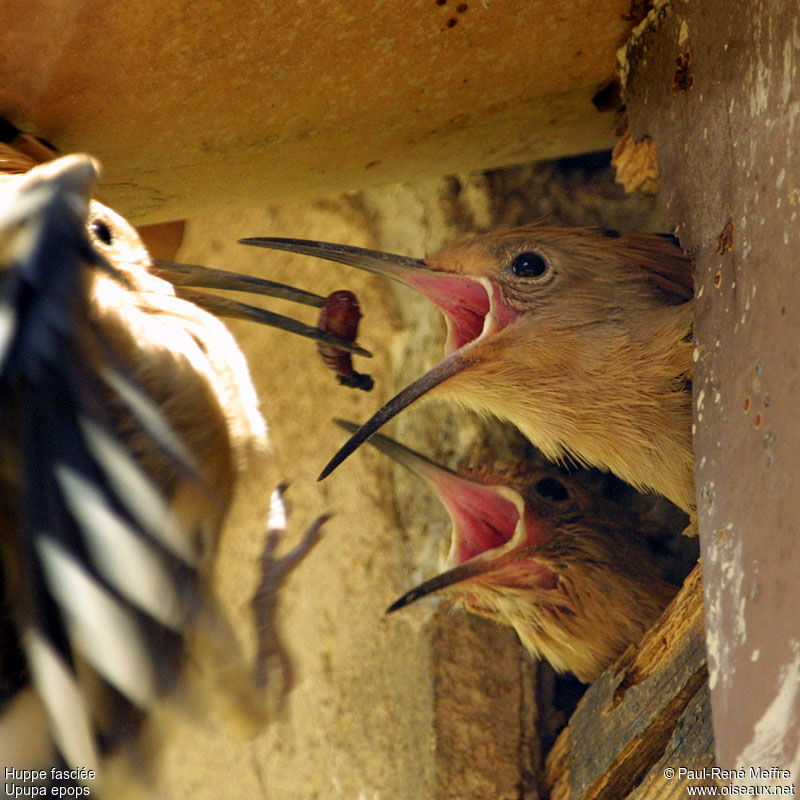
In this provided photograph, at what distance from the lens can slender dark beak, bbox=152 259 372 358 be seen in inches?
71.6

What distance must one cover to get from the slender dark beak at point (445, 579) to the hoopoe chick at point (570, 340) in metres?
0.25

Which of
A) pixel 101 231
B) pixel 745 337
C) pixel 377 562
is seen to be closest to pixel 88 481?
pixel 101 231

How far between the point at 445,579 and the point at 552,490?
27cm

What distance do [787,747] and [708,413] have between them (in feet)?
1.51

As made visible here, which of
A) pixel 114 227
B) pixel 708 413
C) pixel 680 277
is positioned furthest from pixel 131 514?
pixel 680 277

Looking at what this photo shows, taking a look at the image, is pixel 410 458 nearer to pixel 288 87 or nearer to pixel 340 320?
pixel 340 320

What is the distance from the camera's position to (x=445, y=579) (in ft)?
6.67

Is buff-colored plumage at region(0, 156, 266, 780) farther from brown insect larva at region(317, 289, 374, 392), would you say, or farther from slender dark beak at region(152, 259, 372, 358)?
brown insect larva at region(317, 289, 374, 392)

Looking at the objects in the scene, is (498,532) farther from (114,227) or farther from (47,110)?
(47,110)

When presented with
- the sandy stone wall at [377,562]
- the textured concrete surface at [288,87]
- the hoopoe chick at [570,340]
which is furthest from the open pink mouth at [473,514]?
the textured concrete surface at [288,87]

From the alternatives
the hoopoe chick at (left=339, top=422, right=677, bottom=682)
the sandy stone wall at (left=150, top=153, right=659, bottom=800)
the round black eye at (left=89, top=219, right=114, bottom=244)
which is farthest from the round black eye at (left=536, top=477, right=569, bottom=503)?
the round black eye at (left=89, top=219, right=114, bottom=244)

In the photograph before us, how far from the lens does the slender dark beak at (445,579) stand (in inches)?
79.6

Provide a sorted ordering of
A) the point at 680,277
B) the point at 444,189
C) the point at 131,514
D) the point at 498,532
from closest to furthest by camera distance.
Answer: the point at 131,514
the point at 680,277
the point at 498,532
the point at 444,189

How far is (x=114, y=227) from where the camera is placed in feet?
5.33
